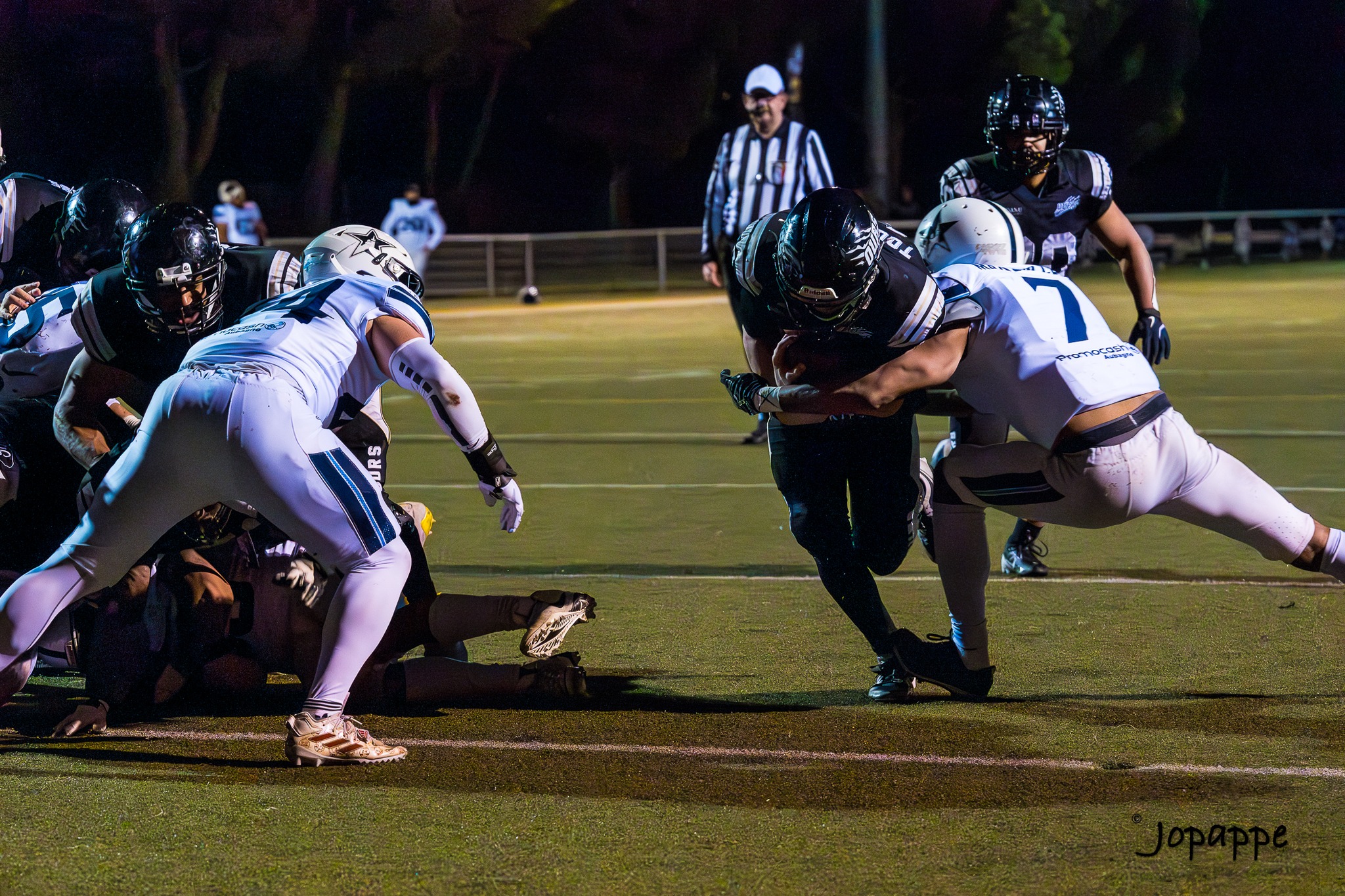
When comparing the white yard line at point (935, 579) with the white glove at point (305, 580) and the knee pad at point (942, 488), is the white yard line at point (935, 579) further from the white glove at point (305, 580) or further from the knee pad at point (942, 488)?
the white glove at point (305, 580)

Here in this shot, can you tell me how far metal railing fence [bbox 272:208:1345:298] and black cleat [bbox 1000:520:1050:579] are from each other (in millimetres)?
19464

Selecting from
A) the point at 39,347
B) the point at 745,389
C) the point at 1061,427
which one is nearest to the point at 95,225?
the point at 39,347

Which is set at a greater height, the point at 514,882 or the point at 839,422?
the point at 839,422

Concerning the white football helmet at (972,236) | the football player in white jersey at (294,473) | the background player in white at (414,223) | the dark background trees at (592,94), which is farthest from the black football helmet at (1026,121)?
the dark background trees at (592,94)

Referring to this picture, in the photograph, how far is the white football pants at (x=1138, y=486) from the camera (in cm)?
450

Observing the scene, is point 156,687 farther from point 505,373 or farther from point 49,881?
point 505,373

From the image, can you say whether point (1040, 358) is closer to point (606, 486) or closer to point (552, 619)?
point (552, 619)

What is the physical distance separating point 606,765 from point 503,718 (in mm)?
582

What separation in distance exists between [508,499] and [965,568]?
140cm

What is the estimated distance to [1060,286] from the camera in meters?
4.74

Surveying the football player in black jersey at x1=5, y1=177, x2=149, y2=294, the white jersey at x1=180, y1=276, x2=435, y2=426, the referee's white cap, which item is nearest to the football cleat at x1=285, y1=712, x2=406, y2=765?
the white jersey at x1=180, y1=276, x2=435, y2=426

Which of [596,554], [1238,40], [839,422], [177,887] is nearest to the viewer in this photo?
[177,887]

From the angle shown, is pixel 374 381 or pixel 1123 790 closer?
pixel 1123 790

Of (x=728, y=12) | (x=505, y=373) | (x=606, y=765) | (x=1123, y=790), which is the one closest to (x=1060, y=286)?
(x=1123, y=790)
